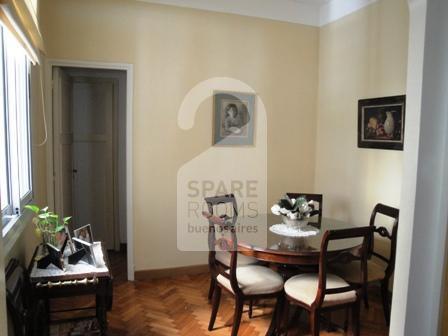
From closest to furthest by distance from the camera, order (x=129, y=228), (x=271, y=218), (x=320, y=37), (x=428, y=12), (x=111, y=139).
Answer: (x=428, y=12) < (x=271, y=218) < (x=129, y=228) < (x=320, y=37) < (x=111, y=139)

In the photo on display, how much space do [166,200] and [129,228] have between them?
444 millimetres

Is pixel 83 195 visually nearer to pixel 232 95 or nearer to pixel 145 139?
pixel 145 139

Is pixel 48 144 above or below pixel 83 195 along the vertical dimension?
above

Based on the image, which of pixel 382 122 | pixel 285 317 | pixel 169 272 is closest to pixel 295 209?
pixel 285 317

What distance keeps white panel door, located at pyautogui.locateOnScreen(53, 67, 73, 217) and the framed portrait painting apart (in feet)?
4.85

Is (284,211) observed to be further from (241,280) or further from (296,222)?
(241,280)

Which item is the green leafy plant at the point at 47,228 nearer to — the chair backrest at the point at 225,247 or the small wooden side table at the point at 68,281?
the small wooden side table at the point at 68,281

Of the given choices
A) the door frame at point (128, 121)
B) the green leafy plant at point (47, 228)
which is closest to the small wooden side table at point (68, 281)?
the green leafy plant at point (47, 228)

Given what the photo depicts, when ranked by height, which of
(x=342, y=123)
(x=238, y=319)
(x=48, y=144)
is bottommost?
(x=238, y=319)

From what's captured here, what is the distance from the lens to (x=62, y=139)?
3576 millimetres

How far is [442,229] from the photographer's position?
67.4 inches

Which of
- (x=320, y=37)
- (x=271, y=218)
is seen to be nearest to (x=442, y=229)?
(x=271, y=218)

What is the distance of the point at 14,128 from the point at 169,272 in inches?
83.5

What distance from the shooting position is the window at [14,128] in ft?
6.39
